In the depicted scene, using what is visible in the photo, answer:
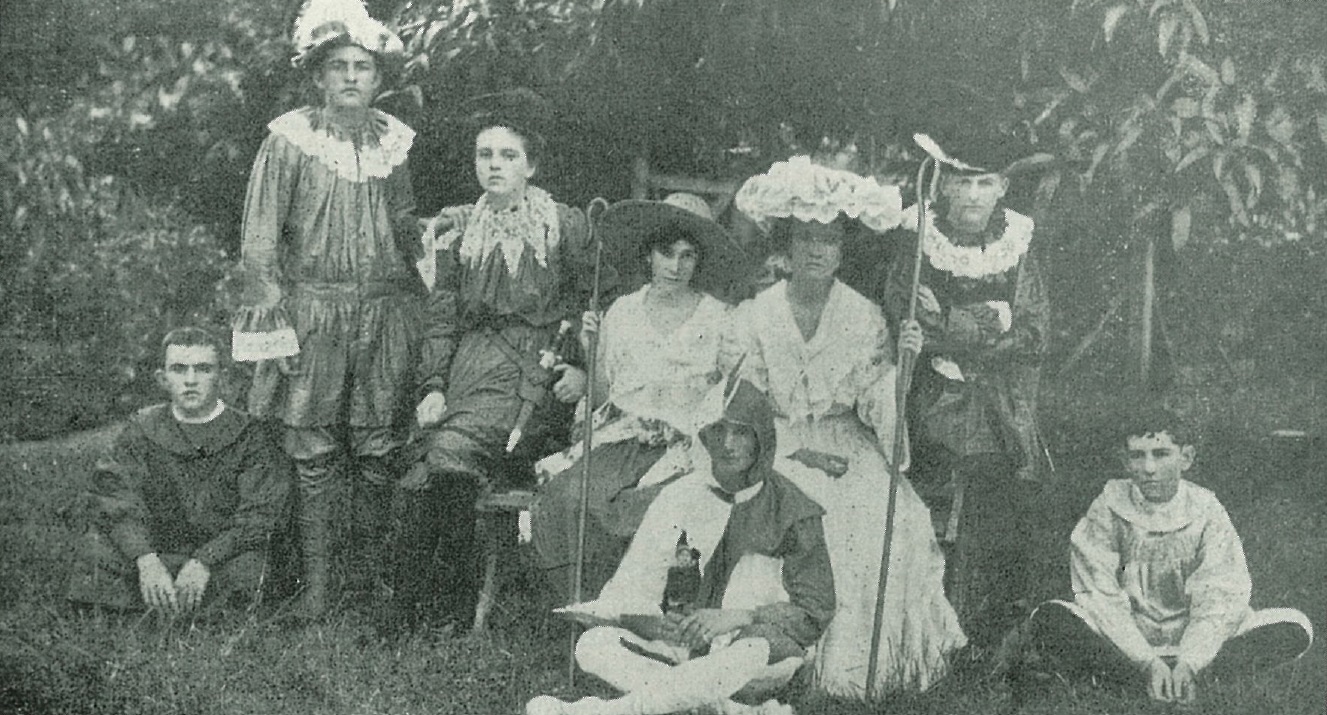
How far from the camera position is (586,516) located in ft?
15.9

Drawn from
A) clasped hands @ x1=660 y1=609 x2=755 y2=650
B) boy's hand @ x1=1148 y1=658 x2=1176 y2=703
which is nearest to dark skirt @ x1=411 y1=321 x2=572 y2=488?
clasped hands @ x1=660 y1=609 x2=755 y2=650

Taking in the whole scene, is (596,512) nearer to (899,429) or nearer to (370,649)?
(370,649)

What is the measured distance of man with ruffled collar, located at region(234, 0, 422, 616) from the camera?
5.01m

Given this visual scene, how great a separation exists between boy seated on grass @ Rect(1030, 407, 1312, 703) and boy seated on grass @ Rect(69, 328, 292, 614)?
2.25 m

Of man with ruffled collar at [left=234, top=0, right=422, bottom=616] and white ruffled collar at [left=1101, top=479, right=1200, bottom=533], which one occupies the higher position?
man with ruffled collar at [left=234, top=0, right=422, bottom=616]

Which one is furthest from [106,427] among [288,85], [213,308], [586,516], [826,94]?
[826,94]

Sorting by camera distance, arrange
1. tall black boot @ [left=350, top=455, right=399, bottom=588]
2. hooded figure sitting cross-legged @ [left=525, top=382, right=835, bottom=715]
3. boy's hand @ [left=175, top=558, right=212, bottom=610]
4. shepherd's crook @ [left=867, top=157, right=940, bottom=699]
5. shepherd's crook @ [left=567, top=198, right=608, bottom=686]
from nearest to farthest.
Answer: hooded figure sitting cross-legged @ [left=525, top=382, right=835, bottom=715] < shepherd's crook @ [left=867, top=157, right=940, bottom=699] < shepherd's crook @ [left=567, top=198, right=608, bottom=686] < boy's hand @ [left=175, top=558, right=212, bottom=610] < tall black boot @ [left=350, top=455, right=399, bottom=588]

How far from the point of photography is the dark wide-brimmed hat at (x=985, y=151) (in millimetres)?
→ 4969

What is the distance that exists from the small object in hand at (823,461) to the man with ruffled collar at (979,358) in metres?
0.24

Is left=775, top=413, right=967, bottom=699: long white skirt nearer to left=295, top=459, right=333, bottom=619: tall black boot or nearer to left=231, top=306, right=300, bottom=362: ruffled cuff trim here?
left=295, top=459, right=333, bottom=619: tall black boot

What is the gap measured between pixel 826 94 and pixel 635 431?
1125 mm

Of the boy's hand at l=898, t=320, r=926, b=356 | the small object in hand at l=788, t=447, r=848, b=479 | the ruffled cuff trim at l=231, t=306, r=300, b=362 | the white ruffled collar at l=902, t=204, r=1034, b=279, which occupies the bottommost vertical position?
the small object in hand at l=788, t=447, r=848, b=479

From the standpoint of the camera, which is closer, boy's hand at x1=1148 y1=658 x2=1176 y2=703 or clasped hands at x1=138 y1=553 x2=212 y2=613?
boy's hand at x1=1148 y1=658 x2=1176 y2=703

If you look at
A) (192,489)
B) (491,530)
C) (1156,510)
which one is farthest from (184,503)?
(1156,510)
